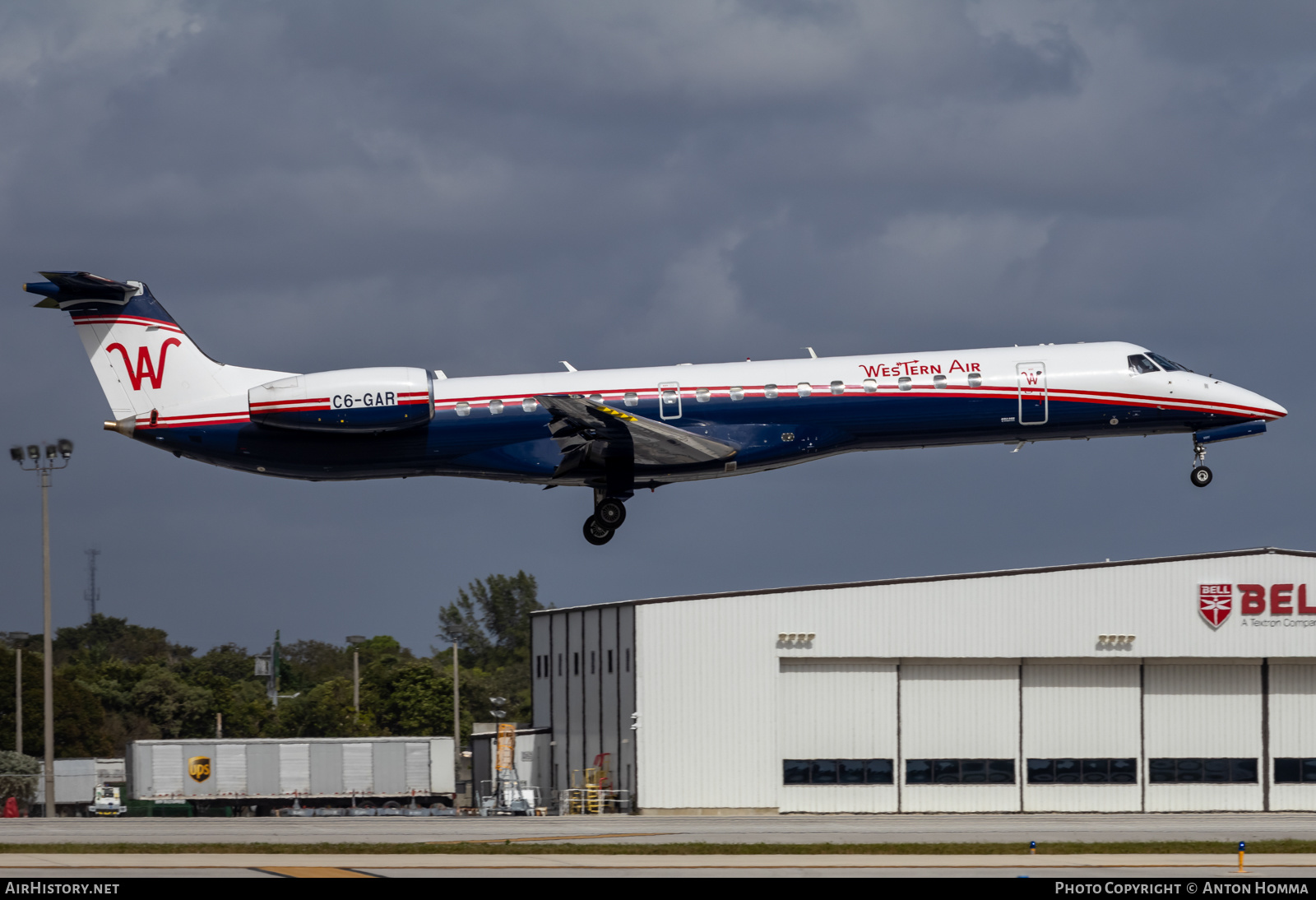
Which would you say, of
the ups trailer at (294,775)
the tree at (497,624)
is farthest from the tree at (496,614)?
the ups trailer at (294,775)

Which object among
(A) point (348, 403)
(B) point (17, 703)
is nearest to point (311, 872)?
(A) point (348, 403)

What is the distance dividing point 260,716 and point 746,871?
77546mm

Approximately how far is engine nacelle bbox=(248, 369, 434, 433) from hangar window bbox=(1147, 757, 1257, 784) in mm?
26737

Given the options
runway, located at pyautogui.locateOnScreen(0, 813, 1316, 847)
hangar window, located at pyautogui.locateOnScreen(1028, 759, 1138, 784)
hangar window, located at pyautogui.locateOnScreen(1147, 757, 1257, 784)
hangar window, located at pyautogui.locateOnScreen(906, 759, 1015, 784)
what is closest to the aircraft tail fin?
runway, located at pyautogui.locateOnScreen(0, 813, 1316, 847)

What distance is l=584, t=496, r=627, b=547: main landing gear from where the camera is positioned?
3612cm

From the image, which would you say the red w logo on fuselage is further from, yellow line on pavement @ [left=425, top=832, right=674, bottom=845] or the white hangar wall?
the white hangar wall

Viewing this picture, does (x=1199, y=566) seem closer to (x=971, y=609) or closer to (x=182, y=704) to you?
(x=971, y=609)

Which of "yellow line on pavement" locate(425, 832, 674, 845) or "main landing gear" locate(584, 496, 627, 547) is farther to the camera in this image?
"main landing gear" locate(584, 496, 627, 547)

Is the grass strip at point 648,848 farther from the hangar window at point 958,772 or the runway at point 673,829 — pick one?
the hangar window at point 958,772

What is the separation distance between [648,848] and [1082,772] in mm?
22423

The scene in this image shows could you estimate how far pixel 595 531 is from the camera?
119 ft

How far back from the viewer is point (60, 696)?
8825cm

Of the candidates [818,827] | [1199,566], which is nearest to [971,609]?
[1199,566]

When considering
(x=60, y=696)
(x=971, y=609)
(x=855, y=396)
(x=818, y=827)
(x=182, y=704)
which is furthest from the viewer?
(x=182, y=704)
